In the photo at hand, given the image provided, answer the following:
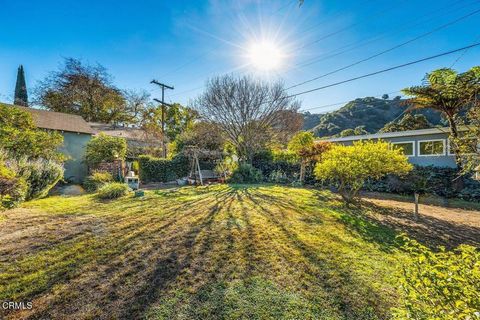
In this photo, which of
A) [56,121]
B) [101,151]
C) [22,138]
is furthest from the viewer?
[56,121]

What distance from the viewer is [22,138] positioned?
9000 mm

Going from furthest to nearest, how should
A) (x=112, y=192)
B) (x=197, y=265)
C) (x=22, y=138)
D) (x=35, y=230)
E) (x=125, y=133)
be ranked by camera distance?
(x=125, y=133)
(x=22, y=138)
(x=112, y=192)
(x=35, y=230)
(x=197, y=265)

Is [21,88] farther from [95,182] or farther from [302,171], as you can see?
[302,171]

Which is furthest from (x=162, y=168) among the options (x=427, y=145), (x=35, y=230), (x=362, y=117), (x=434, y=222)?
(x=362, y=117)

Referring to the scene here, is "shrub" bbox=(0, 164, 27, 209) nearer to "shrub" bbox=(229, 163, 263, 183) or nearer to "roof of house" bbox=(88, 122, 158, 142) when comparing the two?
"shrub" bbox=(229, 163, 263, 183)

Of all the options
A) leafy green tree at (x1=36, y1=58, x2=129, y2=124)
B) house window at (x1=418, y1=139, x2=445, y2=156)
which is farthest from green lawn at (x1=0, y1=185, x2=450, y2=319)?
leafy green tree at (x1=36, y1=58, x2=129, y2=124)

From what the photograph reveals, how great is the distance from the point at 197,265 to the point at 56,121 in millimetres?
15946

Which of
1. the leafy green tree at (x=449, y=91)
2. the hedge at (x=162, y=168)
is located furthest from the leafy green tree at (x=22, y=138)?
the leafy green tree at (x=449, y=91)

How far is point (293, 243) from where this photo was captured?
4430 millimetres

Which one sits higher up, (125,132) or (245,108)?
(245,108)

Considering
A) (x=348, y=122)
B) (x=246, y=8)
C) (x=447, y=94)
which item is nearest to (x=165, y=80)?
(x=246, y=8)

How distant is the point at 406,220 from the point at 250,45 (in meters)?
10.8

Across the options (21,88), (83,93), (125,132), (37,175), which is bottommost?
(37,175)

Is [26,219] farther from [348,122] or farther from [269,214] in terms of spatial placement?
[348,122]
